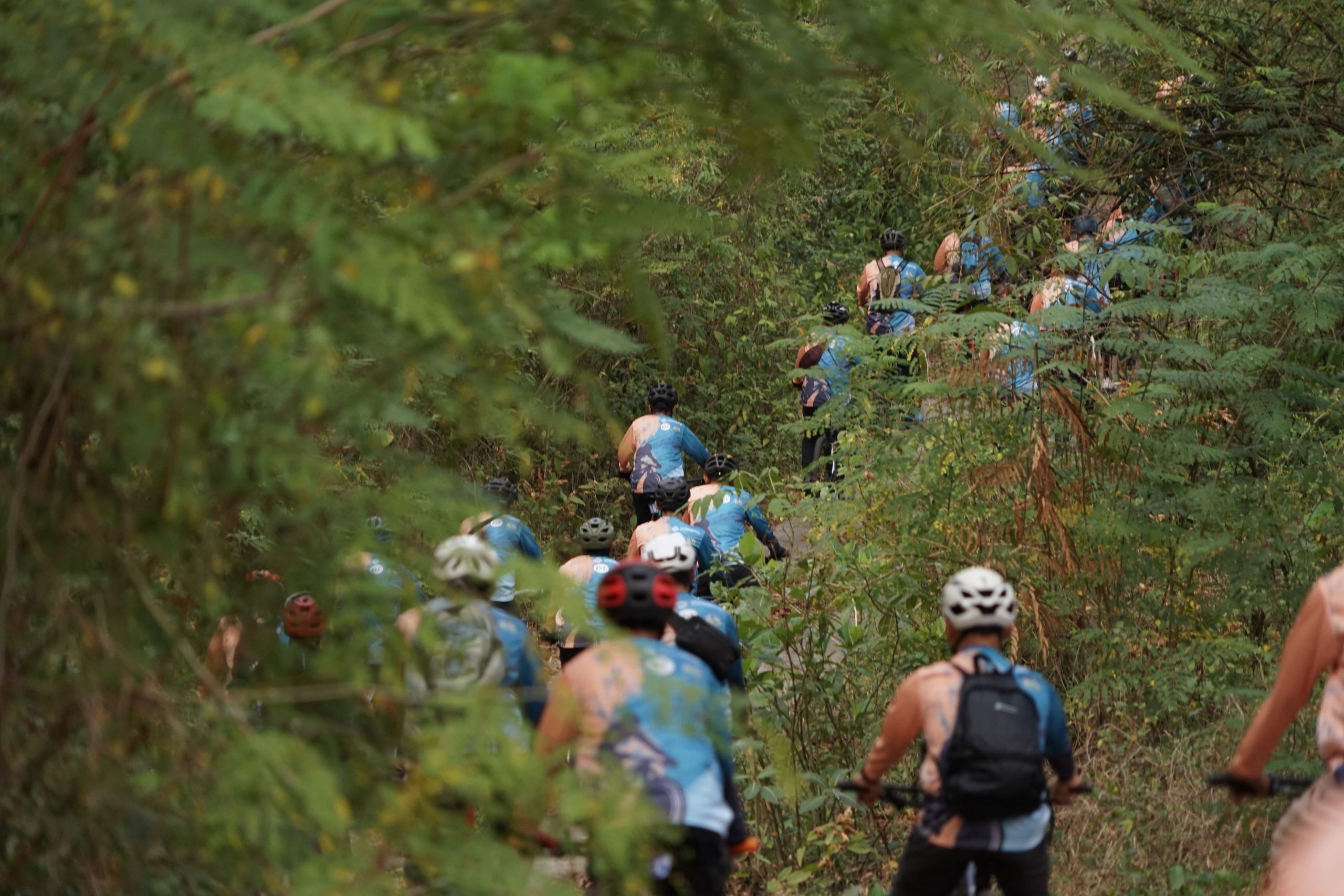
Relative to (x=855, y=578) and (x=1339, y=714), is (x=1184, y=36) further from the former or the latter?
(x=1339, y=714)

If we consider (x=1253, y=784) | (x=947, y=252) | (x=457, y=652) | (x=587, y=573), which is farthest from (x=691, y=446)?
(x=457, y=652)

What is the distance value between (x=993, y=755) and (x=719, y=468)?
737 centimetres

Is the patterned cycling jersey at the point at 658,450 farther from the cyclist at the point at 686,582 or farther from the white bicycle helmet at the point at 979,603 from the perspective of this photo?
the white bicycle helmet at the point at 979,603

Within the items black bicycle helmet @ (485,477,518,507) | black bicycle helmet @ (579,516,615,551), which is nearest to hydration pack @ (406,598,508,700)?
black bicycle helmet @ (579,516,615,551)

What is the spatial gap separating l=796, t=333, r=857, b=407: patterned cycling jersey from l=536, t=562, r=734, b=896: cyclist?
5.04 m

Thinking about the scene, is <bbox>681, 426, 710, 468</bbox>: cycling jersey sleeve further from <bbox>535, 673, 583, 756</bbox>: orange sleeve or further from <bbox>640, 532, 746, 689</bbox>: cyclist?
<bbox>535, 673, 583, 756</bbox>: orange sleeve

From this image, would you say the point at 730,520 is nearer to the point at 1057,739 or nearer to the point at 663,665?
the point at 1057,739

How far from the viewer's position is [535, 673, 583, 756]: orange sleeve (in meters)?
4.22

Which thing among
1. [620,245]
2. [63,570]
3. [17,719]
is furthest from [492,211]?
[17,719]

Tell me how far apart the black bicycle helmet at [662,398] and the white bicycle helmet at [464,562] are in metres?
9.38

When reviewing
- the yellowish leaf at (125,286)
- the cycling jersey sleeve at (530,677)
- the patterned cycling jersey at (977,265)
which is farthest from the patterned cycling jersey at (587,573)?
the yellowish leaf at (125,286)

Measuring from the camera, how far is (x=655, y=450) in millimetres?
14406

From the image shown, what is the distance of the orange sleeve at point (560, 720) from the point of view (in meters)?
4.22

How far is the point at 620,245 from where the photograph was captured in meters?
4.52
